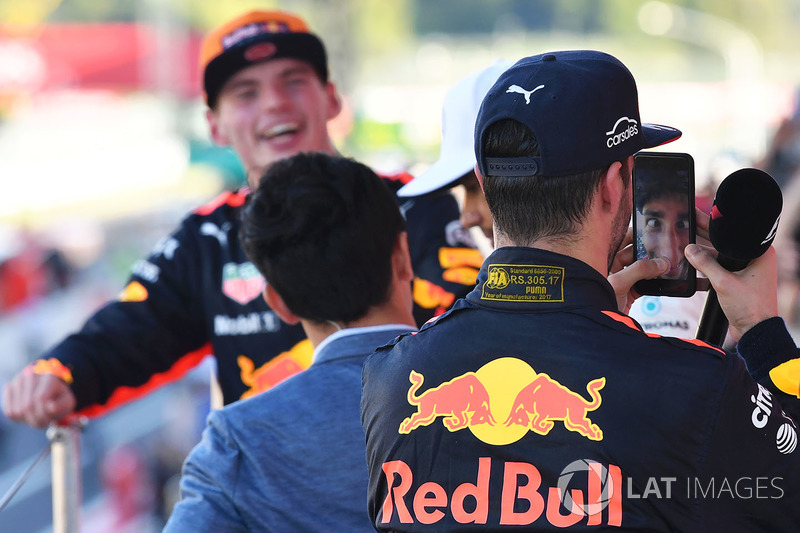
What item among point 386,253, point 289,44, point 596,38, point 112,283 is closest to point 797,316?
point 289,44

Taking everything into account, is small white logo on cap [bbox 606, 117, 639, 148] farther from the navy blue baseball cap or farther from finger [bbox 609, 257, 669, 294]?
finger [bbox 609, 257, 669, 294]

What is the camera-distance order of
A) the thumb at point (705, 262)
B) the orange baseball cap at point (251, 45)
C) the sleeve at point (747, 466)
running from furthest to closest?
the orange baseball cap at point (251, 45) < the thumb at point (705, 262) < the sleeve at point (747, 466)

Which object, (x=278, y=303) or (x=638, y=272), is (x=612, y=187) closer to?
(x=638, y=272)

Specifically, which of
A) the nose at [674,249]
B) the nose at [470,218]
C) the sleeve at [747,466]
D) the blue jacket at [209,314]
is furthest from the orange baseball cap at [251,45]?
the sleeve at [747,466]

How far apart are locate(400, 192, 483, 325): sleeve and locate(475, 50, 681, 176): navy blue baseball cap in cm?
123

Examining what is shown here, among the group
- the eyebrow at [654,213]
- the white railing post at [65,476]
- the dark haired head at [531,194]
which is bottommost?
the white railing post at [65,476]

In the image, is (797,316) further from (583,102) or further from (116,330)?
(583,102)

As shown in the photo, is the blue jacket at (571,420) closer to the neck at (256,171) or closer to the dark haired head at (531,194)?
the dark haired head at (531,194)

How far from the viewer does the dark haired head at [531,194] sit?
5.05 feet

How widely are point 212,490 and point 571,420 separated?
80 cm

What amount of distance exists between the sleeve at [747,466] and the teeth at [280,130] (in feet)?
7.16

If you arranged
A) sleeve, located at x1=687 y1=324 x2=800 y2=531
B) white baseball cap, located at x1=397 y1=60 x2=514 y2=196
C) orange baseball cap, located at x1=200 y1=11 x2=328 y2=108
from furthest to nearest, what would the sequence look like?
orange baseball cap, located at x1=200 y1=11 x2=328 y2=108
white baseball cap, located at x1=397 y1=60 x2=514 y2=196
sleeve, located at x1=687 y1=324 x2=800 y2=531

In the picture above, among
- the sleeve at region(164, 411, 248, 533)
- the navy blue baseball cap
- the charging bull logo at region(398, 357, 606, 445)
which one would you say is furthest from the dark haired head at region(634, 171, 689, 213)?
the sleeve at region(164, 411, 248, 533)

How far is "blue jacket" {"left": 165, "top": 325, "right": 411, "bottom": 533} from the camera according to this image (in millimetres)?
1947
